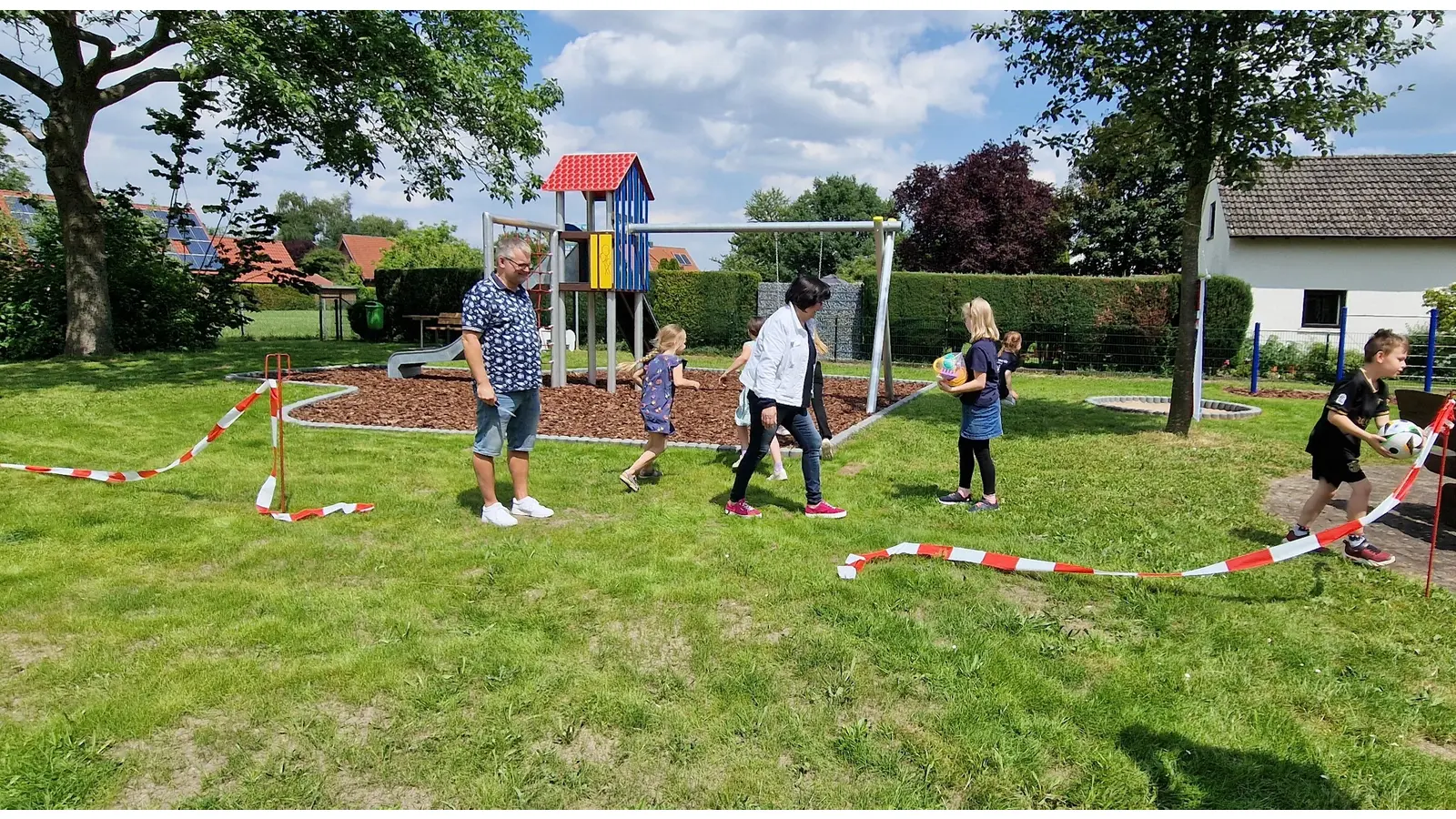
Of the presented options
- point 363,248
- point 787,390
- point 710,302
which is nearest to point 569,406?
point 787,390

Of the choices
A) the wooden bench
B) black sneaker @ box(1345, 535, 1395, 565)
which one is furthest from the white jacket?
the wooden bench

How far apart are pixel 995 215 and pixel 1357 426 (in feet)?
114

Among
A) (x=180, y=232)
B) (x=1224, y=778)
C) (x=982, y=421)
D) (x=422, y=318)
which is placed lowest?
(x=1224, y=778)

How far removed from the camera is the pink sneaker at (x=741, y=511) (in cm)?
606

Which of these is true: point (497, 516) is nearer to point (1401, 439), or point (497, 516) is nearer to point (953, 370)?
point (953, 370)

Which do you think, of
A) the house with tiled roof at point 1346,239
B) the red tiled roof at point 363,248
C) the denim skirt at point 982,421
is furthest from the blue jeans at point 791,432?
the red tiled roof at point 363,248

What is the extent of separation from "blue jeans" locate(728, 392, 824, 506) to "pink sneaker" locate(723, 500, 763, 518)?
32 millimetres

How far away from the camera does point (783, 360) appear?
5.80 meters

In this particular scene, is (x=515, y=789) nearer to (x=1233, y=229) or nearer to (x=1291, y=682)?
(x=1291, y=682)

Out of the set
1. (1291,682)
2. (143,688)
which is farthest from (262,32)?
(1291,682)

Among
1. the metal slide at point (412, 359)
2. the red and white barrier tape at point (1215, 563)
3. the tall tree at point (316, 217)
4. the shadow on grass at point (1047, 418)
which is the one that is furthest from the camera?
the tall tree at point (316, 217)

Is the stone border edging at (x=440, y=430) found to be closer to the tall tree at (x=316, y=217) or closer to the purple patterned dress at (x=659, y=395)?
the purple patterned dress at (x=659, y=395)

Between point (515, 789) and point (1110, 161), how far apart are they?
404 inches

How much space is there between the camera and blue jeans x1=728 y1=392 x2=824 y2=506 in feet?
19.5
